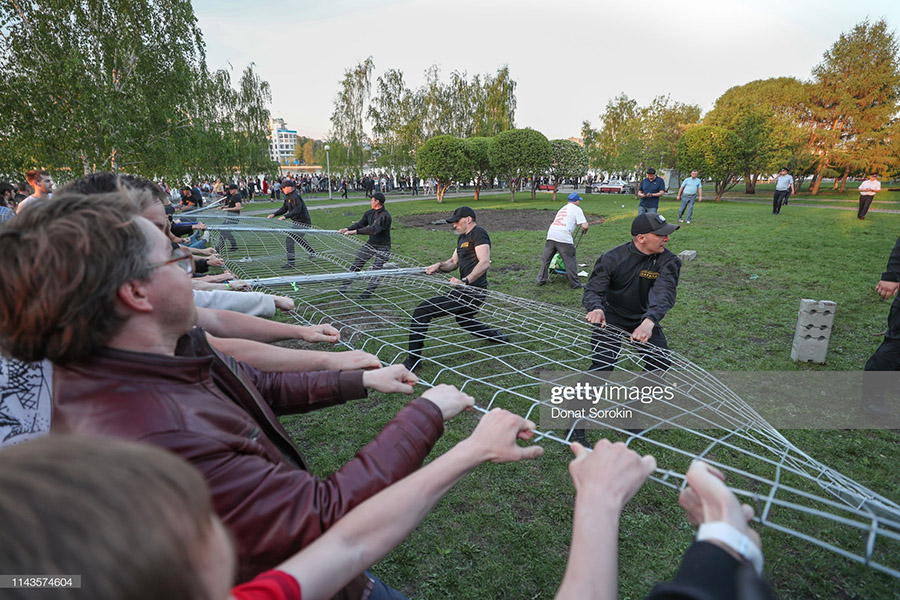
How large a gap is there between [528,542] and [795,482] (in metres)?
1.71

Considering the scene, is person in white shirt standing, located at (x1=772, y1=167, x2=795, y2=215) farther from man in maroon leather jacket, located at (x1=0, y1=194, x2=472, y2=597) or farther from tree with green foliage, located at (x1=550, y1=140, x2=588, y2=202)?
man in maroon leather jacket, located at (x1=0, y1=194, x2=472, y2=597)

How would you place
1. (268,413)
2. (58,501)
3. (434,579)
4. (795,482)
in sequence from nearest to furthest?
1. (58,501)
2. (268,413)
3. (434,579)
4. (795,482)

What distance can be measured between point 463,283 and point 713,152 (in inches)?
989

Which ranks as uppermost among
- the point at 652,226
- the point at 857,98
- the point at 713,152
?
the point at 857,98

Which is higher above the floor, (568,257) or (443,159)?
(443,159)

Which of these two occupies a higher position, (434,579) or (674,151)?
(674,151)

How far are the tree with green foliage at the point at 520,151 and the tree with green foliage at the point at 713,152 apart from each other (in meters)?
7.86

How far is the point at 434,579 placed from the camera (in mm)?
2062

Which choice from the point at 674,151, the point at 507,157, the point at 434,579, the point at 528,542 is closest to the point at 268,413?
the point at 434,579

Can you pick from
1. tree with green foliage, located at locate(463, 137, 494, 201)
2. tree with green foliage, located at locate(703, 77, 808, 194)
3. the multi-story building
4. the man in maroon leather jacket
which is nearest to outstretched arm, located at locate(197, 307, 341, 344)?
the man in maroon leather jacket

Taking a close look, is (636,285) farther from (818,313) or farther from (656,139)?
(656,139)

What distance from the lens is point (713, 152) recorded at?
23234mm

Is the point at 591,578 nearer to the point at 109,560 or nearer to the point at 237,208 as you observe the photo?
the point at 109,560

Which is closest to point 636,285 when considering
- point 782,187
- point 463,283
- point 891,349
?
point 463,283
